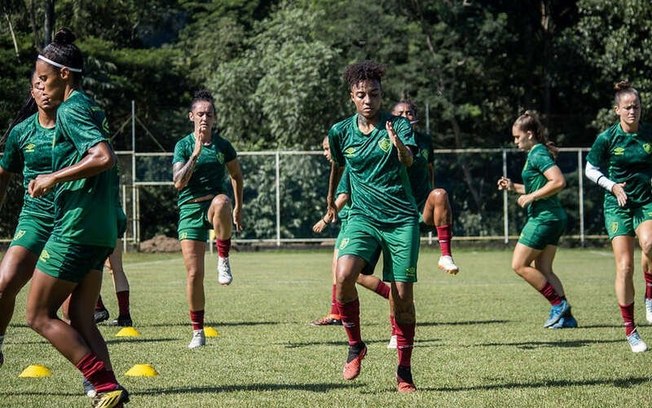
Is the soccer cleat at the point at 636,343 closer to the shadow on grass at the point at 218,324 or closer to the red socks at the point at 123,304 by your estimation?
the shadow on grass at the point at 218,324

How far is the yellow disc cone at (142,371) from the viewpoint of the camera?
319 inches

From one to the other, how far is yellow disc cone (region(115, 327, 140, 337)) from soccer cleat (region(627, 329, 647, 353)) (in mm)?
4581

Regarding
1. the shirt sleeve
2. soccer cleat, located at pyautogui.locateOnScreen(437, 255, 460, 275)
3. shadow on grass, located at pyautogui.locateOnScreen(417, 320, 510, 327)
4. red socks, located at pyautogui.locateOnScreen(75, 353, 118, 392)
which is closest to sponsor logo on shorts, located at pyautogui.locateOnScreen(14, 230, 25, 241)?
the shirt sleeve

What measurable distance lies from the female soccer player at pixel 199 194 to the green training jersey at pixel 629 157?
11.2 ft

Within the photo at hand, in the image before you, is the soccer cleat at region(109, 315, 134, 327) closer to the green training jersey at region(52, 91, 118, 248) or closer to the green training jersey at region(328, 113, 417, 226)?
the green training jersey at region(328, 113, 417, 226)

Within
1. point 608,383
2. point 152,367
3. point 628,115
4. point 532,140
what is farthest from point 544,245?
point 152,367

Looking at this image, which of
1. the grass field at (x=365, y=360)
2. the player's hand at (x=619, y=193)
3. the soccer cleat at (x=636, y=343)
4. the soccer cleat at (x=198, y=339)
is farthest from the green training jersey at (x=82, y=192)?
the player's hand at (x=619, y=193)

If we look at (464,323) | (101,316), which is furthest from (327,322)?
(101,316)

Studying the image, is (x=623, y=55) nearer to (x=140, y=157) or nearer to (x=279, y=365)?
(x=140, y=157)

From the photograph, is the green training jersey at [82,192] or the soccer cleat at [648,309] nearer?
the green training jersey at [82,192]

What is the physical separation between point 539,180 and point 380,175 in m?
4.26

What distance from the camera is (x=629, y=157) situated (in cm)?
1031

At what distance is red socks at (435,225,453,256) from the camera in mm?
10352

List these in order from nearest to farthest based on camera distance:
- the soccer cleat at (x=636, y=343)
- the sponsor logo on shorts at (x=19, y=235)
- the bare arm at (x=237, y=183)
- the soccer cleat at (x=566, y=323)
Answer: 1. the sponsor logo on shorts at (x=19, y=235)
2. the soccer cleat at (x=636, y=343)
3. the bare arm at (x=237, y=183)
4. the soccer cleat at (x=566, y=323)
